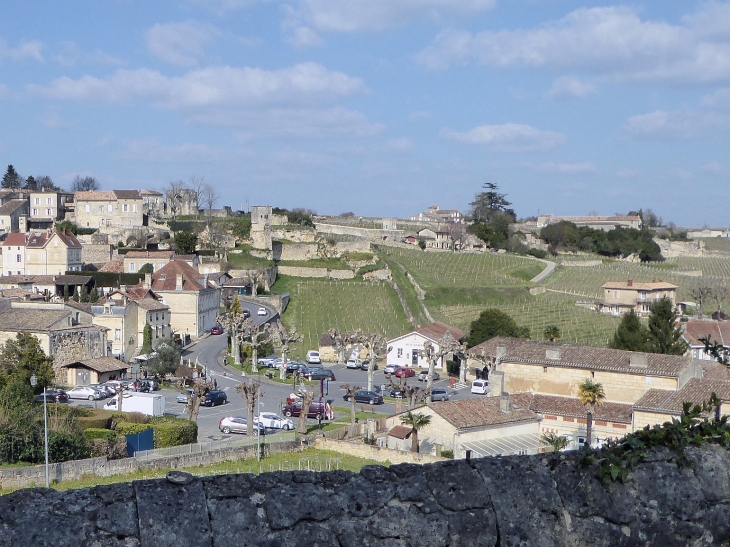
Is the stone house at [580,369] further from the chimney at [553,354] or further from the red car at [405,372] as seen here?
the red car at [405,372]

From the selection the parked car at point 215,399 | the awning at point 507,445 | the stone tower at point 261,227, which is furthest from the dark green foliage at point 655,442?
the stone tower at point 261,227

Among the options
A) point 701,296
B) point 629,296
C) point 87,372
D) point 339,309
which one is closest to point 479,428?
point 87,372

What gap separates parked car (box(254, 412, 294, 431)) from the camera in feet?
103

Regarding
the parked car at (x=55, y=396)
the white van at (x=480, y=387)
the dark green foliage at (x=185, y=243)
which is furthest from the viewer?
the dark green foliage at (x=185, y=243)

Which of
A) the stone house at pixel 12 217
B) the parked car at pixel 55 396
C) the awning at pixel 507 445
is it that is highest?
the stone house at pixel 12 217

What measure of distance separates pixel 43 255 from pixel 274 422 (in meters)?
41.2

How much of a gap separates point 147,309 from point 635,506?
4555 cm

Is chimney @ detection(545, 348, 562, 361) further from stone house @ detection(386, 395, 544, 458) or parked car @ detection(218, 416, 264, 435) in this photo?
parked car @ detection(218, 416, 264, 435)

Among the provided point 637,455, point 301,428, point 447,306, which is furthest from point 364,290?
point 637,455

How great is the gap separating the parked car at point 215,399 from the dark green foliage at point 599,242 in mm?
84779

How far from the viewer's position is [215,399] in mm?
35438

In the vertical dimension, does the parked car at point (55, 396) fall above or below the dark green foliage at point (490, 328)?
below

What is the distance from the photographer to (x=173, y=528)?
10.9ft

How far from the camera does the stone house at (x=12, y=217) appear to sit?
80.3 metres
